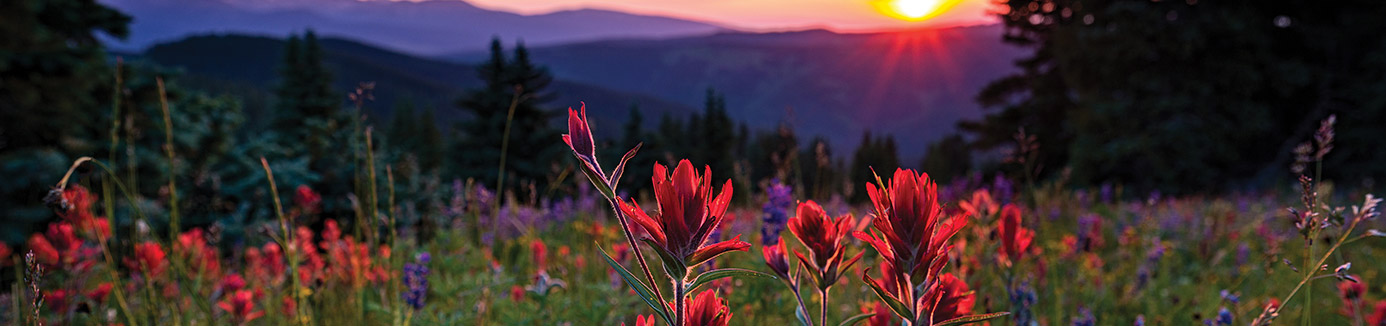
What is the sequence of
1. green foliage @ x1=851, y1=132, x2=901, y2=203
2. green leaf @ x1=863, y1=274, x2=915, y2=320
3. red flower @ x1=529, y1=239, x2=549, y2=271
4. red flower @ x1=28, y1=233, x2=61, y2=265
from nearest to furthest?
green leaf @ x1=863, y1=274, x2=915, y2=320 < red flower @ x1=28, y1=233, x2=61, y2=265 < red flower @ x1=529, y1=239, x2=549, y2=271 < green foliage @ x1=851, y1=132, x2=901, y2=203

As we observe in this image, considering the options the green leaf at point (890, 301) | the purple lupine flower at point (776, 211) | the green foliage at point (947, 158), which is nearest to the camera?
the green leaf at point (890, 301)

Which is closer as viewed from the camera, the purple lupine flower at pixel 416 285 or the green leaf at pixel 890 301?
the green leaf at pixel 890 301

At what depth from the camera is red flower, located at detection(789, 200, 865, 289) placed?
2.69 ft

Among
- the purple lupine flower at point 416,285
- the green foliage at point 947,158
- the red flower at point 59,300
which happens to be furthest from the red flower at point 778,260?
the green foliage at point 947,158

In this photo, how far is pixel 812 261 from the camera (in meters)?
0.84

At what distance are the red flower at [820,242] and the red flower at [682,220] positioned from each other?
5.6 inches

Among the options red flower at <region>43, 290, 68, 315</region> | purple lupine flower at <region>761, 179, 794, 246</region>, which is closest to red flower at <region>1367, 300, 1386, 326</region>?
purple lupine flower at <region>761, 179, 794, 246</region>

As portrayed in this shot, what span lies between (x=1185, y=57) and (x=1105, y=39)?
5.83 ft

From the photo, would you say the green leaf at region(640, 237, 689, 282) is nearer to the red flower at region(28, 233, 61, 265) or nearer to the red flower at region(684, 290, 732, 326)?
the red flower at region(684, 290, 732, 326)

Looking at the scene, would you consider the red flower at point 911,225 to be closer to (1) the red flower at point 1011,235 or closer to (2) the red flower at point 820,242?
(2) the red flower at point 820,242

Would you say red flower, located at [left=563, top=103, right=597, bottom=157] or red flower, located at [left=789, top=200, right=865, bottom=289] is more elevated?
red flower, located at [left=563, top=103, right=597, bottom=157]

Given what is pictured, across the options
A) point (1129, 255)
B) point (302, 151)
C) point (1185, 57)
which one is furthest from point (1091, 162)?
point (302, 151)

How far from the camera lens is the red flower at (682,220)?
27.4 inches

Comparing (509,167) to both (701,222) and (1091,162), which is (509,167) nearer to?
(1091,162)
